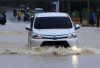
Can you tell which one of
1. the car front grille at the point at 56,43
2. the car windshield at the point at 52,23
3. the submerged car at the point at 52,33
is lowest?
the car front grille at the point at 56,43

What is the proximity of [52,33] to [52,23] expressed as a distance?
4.55 ft

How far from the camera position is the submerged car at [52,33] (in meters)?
16.3

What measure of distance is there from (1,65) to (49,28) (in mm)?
4872

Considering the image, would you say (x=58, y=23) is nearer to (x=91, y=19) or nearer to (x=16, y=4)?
(x=91, y=19)

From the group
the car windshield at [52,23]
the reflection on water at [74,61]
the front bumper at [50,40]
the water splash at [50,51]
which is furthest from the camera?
the car windshield at [52,23]

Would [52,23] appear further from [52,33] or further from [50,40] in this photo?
[50,40]

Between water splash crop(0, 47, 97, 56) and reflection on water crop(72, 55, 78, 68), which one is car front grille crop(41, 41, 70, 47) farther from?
reflection on water crop(72, 55, 78, 68)

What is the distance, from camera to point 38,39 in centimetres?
1634

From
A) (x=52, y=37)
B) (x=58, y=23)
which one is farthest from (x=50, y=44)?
(x=58, y=23)

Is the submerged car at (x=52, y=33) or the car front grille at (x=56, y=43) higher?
the submerged car at (x=52, y=33)

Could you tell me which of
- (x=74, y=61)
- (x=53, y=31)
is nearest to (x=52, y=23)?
(x=53, y=31)

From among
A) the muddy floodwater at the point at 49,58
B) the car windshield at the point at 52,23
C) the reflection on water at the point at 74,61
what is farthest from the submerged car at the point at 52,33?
the reflection on water at the point at 74,61

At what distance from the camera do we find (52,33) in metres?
16.4

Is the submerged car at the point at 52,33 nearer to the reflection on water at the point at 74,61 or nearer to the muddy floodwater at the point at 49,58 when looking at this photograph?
the muddy floodwater at the point at 49,58
